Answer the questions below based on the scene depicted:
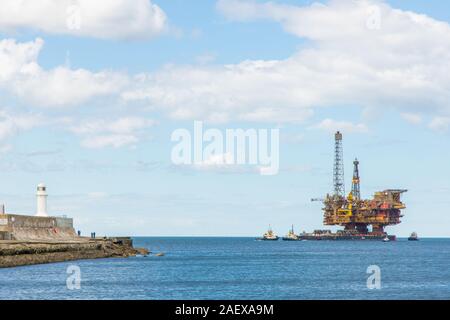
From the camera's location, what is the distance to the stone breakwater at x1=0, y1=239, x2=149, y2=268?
83.4 metres

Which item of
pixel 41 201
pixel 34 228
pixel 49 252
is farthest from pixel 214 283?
pixel 41 201

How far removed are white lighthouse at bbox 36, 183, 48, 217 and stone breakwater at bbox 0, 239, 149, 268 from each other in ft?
28.8

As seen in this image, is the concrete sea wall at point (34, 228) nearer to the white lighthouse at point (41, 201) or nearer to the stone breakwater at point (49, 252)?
the white lighthouse at point (41, 201)

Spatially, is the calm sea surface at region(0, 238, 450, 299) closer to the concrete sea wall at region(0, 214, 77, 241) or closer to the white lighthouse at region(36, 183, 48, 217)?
the concrete sea wall at region(0, 214, 77, 241)

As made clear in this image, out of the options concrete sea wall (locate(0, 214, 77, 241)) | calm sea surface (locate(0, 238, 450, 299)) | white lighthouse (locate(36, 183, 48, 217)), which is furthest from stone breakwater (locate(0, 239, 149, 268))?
white lighthouse (locate(36, 183, 48, 217))

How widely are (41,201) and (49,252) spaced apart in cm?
2080

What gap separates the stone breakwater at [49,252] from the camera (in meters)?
83.4
